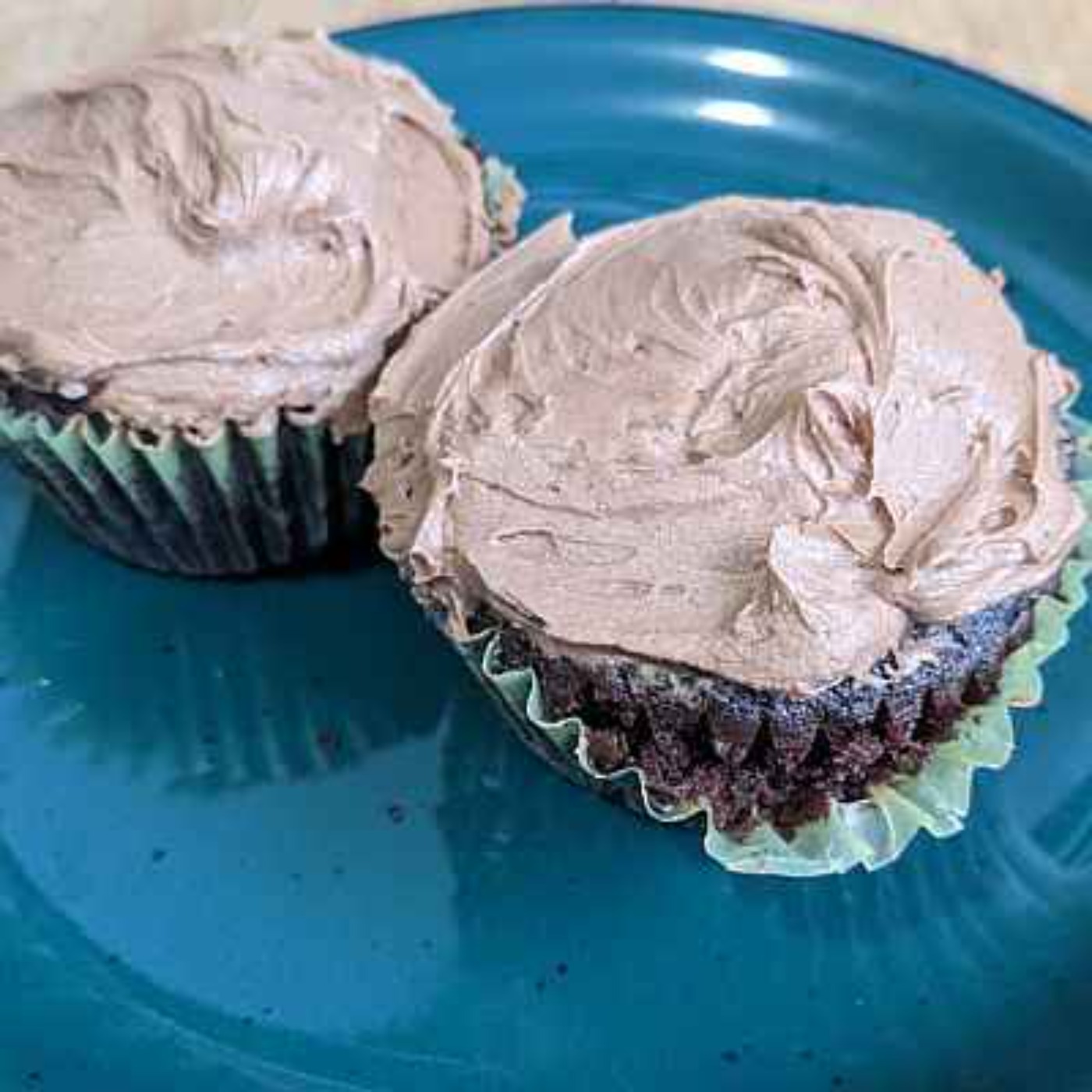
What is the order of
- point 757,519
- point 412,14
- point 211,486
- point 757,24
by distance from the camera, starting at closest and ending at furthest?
A: point 757,519, point 211,486, point 757,24, point 412,14

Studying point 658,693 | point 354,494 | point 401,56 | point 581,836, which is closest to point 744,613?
point 658,693

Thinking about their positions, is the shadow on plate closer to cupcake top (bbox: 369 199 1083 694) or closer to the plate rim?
cupcake top (bbox: 369 199 1083 694)

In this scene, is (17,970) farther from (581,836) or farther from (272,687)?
(581,836)

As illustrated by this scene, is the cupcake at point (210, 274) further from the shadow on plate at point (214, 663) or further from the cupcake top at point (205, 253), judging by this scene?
the shadow on plate at point (214, 663)

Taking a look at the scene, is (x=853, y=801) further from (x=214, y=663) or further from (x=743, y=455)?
(x=214, y=663)

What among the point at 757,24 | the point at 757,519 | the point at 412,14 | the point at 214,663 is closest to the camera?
the point at 757,519

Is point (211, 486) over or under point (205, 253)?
under

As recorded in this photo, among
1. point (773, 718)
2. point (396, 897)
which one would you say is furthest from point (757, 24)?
point (396, 897)
